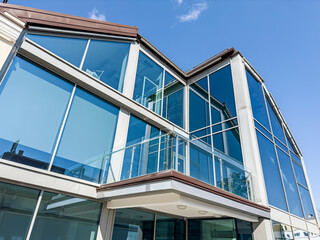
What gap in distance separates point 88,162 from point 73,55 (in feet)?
13.3

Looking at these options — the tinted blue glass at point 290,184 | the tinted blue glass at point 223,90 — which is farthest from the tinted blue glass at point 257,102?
the tinted blue glass at point 290,184

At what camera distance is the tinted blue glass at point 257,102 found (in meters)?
9.45

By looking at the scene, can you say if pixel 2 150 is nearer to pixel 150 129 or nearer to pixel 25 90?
pixel 25 90

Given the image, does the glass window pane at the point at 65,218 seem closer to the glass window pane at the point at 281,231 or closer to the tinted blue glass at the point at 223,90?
the glass window pane at the point at 281,231

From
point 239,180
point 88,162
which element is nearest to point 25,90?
point 88,162

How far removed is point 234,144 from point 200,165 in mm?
3467

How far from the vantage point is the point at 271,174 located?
8.25 metres

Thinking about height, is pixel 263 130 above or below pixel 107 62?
below

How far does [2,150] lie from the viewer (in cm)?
482

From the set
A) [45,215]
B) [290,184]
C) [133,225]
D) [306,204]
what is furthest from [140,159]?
[306,204]

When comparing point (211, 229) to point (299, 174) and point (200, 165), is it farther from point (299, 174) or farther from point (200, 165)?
point (299, 174)

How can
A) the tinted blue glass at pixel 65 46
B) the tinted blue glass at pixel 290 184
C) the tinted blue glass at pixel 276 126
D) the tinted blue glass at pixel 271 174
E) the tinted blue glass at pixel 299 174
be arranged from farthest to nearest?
the tinted blue glass at pixel 299 174 < the tinted blue glass at pixel 276 126 < the tinted blue glass at pixel 290 184 < the tinted blue glass at pixel 271 174 < the tinted blue glass at pixel 65 46

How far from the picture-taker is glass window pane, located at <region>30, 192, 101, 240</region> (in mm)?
4785

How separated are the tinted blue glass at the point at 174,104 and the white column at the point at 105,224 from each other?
5.64m
